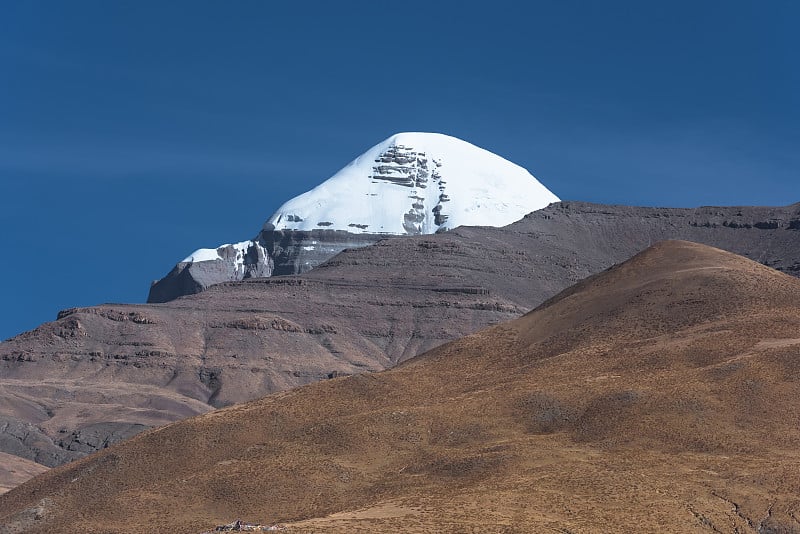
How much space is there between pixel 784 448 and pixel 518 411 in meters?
15.5

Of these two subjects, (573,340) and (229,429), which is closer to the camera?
(229,429)

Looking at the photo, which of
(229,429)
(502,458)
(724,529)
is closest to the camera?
(724,529)

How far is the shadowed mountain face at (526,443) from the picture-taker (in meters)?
68.8

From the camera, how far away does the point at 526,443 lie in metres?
81.8

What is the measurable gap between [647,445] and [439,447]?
445 inches

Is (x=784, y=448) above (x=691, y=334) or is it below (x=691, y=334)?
below

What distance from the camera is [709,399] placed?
277 ft

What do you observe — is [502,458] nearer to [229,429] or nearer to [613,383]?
[613,383]

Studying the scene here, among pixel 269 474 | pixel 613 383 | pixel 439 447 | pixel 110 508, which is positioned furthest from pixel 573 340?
pixel 110 508

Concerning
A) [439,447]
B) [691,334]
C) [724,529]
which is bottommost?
[724,529]

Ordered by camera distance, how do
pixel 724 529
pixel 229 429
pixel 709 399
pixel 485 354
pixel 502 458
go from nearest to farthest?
pixel 724 529
pixel 502 458
pixel 709 399
pixel 229 429
pixel 485 354

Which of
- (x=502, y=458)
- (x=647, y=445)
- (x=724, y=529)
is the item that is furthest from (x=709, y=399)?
(x=724, y=529)

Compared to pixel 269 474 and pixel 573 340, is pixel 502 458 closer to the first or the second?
pixel 269 474

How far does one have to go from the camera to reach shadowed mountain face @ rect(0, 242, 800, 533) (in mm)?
68750
